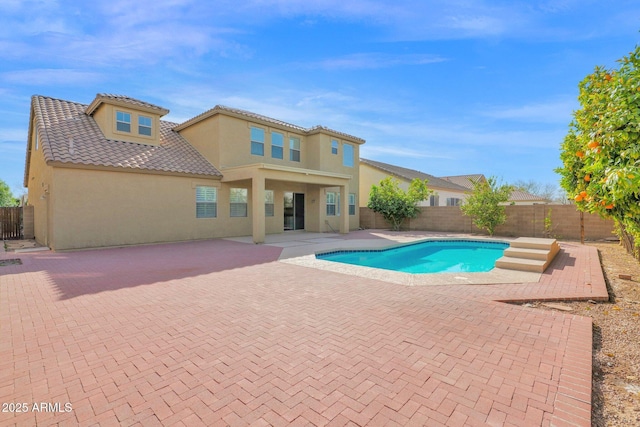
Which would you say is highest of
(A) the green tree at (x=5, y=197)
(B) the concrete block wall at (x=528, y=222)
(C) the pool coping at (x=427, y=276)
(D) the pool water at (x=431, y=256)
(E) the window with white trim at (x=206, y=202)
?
(A) the green tree at (x=5, y=197)

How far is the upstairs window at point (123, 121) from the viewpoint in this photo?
13.4 m

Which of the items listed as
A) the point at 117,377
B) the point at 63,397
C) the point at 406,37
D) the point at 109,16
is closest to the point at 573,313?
the point at 117,377

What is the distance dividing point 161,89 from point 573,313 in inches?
709

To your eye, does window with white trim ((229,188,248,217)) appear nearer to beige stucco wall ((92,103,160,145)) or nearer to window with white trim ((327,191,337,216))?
beige stucco wall ((92,103,160,145))

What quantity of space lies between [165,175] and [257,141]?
5221 mm

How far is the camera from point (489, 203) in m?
15.2

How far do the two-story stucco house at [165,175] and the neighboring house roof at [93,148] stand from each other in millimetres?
43

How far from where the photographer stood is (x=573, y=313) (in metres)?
4.73

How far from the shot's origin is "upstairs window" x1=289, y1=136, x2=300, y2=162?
1797 cm

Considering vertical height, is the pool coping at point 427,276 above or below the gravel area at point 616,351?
above

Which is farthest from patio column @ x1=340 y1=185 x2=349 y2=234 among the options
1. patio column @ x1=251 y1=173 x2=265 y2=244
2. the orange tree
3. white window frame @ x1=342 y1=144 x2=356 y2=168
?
the orange tree

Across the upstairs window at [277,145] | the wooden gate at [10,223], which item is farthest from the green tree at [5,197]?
the upstairs window at [277,145]

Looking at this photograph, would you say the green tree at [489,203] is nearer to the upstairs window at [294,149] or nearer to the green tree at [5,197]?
the upstairs window at [294,149]

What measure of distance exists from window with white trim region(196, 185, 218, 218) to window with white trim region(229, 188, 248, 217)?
86 cm
